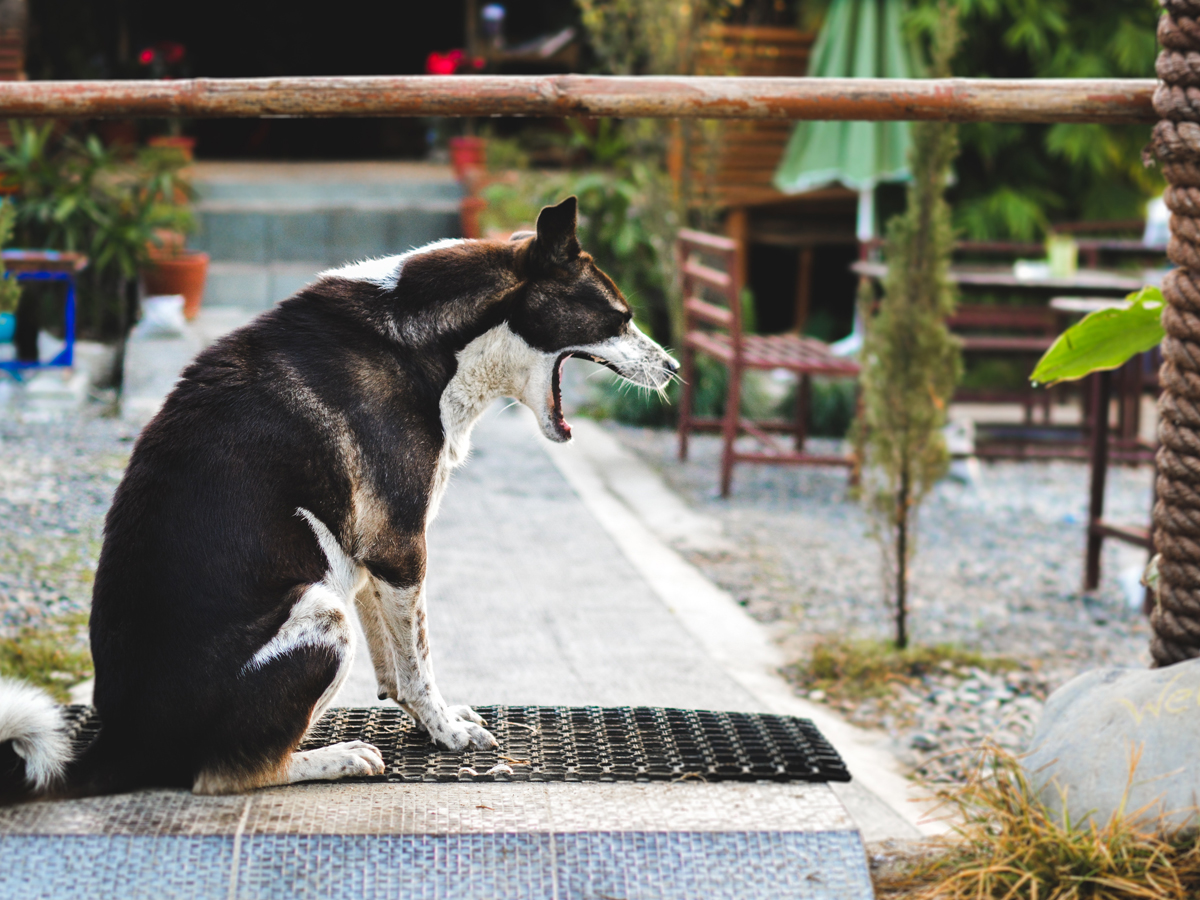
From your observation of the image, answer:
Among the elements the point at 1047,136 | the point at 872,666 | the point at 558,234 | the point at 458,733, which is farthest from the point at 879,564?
the point at 1047,136

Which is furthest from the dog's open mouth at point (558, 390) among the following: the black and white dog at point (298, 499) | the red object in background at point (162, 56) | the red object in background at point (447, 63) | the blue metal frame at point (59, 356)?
the red object in background at point (162, 56)

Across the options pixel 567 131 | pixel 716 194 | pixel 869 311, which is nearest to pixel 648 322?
pixel 716 194

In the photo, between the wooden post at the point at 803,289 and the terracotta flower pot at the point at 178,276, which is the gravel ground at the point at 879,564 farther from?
the wooden post at the point at 803,289

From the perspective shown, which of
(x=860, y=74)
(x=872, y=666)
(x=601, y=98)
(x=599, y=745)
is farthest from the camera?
(x=860, y=74)

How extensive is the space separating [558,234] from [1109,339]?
59.3 inches

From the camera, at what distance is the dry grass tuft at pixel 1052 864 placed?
2.19 meters

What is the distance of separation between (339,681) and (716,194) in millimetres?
8503

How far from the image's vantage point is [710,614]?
15.8ft

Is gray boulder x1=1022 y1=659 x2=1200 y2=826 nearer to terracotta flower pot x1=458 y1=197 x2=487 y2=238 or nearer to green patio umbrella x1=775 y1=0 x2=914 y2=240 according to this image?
green patio umbrella x1=775 y1=0 x2=914 y2=240

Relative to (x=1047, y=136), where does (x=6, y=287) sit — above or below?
below

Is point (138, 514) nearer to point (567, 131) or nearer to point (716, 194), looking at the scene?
point (716, 194)

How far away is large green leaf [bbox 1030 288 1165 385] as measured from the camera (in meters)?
2.88

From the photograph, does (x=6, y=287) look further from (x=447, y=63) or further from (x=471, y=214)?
(x=447, y=63)

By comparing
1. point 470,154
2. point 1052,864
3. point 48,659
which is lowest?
point 48,659
